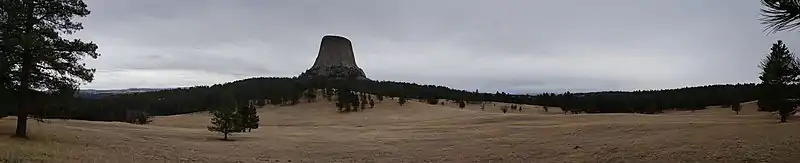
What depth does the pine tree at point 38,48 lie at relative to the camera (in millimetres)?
20094

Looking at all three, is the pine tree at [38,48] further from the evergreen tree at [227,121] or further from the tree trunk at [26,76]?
the evergreen tree at [227,121]

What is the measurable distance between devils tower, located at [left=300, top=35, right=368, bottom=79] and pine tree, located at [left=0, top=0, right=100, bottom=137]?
88.4 meters

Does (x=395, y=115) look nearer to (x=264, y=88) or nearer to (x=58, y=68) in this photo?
(x=264, y=88)

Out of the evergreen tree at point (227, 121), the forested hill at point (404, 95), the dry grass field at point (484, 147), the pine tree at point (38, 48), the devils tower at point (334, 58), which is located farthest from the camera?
the devils tower at point (334, 58)

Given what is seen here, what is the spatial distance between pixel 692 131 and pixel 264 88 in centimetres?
6599

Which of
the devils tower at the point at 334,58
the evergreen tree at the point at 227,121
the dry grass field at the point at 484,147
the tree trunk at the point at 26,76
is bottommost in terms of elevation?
the dry grass field at the point at 484,147

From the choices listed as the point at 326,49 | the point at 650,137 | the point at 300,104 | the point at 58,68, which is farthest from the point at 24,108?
the point at 326,49

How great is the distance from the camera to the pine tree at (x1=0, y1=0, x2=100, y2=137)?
2009cm

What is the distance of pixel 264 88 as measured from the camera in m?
82.5

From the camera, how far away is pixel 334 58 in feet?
375

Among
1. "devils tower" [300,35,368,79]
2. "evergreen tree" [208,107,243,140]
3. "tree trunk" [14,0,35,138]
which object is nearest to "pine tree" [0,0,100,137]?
"tree trunk" [14,0,35,138]

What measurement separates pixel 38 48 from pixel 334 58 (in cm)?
9417

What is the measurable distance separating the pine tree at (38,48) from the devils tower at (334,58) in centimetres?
8843

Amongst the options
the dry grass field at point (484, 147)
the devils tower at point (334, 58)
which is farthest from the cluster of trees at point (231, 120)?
the devils tower at point (334, 58)
